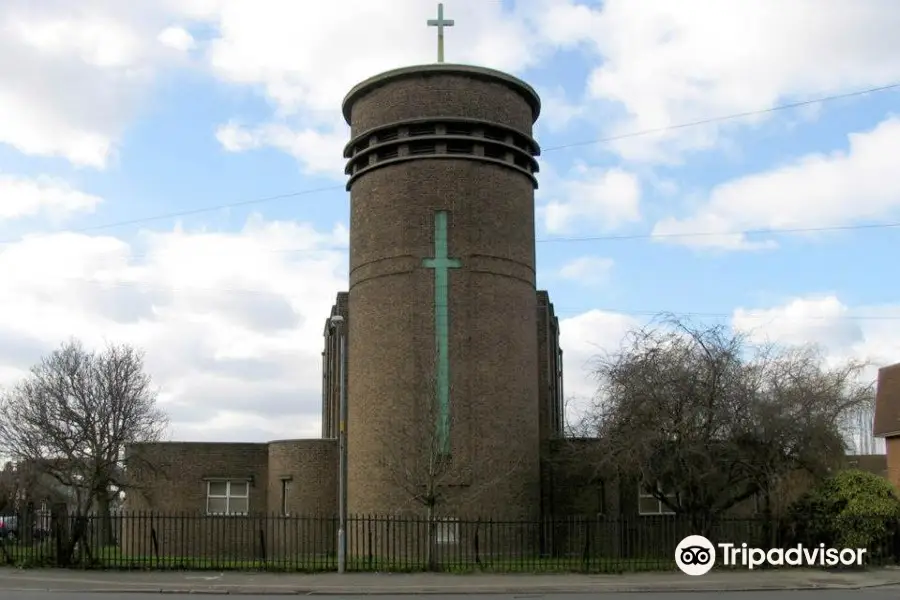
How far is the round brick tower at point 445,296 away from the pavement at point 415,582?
20.3ft

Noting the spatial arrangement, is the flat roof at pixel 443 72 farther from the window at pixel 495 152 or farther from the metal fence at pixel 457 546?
the metal fence at pixel 457 546

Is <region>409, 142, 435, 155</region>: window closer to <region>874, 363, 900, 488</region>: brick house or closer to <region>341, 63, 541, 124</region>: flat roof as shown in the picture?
<region>341, 63, 541, 124</region>: flat roof

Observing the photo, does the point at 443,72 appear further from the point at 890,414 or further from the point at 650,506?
the point at 890,414

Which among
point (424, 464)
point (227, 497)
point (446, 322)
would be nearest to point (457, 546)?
point (424, 464)

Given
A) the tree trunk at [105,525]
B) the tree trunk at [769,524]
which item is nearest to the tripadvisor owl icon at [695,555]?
the tree trunk at [769,524]

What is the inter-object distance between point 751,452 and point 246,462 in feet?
60.7

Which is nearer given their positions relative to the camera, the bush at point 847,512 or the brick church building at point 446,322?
the bush at point 847,512

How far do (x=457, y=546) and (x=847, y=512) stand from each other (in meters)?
11.2

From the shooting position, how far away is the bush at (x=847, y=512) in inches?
1071

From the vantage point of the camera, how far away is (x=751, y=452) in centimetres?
2780

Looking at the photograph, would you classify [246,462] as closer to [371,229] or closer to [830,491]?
[371,229]

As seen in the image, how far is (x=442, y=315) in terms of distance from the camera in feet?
Answer: 103

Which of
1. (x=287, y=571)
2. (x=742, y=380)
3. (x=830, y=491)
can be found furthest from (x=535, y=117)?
(x=287, y=571)

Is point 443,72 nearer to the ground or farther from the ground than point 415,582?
farther from the ground
